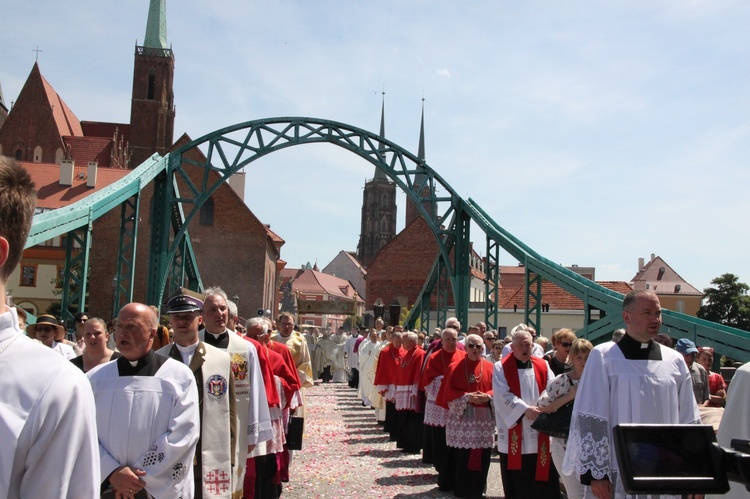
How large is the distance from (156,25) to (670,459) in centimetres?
8458

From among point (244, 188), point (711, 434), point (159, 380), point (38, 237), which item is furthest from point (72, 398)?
point (244, 188)

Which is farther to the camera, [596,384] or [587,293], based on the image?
[587,293]

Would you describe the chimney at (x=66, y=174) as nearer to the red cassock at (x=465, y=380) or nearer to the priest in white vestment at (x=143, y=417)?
the red cassock at (x=465, y=380)

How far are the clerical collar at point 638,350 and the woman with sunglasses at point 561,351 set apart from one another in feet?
8.24

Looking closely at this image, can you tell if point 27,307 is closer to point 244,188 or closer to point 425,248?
point 244,188

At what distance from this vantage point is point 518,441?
8250 millimetres

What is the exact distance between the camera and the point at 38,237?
1441 cm

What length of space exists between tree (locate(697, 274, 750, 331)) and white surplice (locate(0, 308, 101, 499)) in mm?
57326

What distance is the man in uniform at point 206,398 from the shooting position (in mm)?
5711

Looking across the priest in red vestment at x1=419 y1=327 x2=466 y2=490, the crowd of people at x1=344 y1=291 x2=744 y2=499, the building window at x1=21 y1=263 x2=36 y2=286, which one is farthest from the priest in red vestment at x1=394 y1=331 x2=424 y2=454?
the building window at x1=21 y1=263 x2=36 y2=286

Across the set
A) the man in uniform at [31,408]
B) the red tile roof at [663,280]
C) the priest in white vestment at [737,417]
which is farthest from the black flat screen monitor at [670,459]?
the red tile roof at [663,280]

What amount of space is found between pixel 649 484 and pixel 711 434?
23 cm

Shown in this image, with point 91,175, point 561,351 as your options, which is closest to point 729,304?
point 91,175

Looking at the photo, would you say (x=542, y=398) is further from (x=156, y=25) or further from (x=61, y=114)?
(x=156, y=25)
